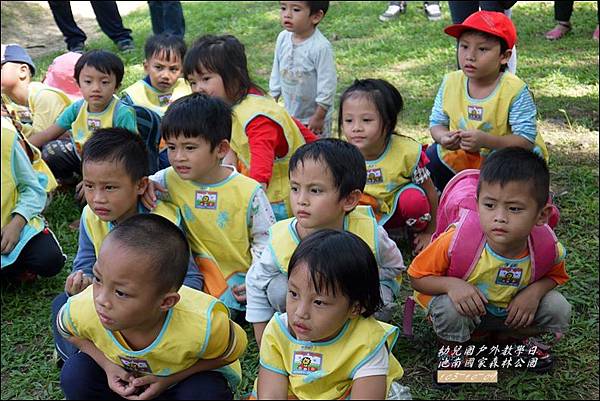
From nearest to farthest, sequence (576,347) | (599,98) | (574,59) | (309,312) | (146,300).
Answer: (309,312), (146,300), (576,347), (599,98), (574,59)

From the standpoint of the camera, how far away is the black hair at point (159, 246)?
7.38ft

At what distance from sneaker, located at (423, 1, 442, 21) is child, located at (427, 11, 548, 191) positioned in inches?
176

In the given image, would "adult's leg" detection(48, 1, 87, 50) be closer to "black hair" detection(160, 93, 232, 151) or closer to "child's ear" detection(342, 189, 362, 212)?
"black hair" detection(160, 93, 232, 151)

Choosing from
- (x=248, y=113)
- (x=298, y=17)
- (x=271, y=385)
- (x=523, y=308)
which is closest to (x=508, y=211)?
(x=523, y=308)

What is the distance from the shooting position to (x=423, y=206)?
11.9 feet

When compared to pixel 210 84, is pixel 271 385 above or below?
below

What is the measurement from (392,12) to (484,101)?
189 inches

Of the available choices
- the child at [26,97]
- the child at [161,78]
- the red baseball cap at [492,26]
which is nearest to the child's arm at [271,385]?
the red baseball cap at [492,26]

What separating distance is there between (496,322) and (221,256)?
1147mm

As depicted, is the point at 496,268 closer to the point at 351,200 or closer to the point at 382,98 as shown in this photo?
the point at 351,200

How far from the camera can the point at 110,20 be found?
7688 mm

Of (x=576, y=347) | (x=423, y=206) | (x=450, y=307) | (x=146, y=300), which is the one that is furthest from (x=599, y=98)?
(x=146, y=300)

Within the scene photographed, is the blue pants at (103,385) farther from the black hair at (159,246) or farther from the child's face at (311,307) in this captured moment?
the child's face at (311,307)

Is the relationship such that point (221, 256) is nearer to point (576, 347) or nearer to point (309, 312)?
point (309, 312)
